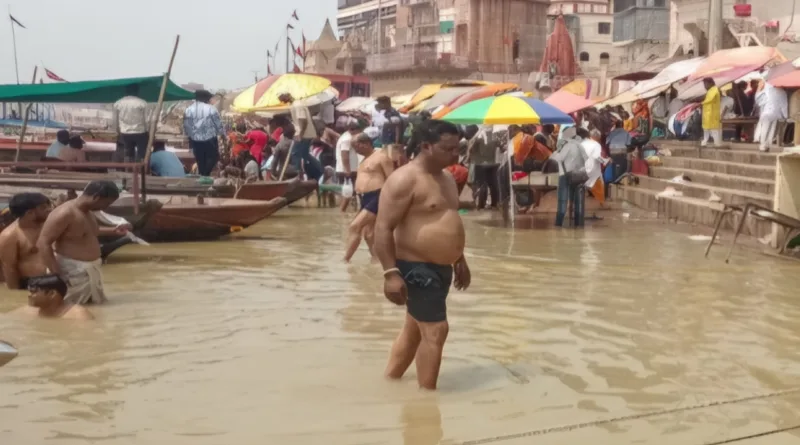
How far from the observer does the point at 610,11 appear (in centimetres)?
5547

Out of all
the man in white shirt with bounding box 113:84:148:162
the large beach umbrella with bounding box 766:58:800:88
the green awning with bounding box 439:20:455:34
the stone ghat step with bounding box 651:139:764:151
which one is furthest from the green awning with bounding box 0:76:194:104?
the green awning with bounding box 439:20:455:34

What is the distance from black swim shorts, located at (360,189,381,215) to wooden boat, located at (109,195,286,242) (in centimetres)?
241

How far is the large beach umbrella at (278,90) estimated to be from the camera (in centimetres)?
2033

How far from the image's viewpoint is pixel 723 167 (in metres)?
16.6

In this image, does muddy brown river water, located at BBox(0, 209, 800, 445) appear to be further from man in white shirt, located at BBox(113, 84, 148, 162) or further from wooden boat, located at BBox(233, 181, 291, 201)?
wooden boat, located at BBox(233, 181, 291, 201)

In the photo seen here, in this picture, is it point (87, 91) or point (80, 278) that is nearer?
point (80, 278)

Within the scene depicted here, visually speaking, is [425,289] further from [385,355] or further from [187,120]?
[187,120]

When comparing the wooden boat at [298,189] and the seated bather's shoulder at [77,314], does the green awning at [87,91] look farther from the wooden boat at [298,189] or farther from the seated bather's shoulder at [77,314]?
the seated bather's shoulder at [77,314]

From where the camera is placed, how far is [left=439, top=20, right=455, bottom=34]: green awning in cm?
5555

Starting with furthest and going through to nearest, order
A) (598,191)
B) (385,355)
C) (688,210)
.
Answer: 1. (598,191)
2. (688,210)
3. (385,355)

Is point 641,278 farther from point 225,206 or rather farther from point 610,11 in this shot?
point 610,11

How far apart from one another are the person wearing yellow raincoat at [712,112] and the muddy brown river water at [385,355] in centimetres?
731

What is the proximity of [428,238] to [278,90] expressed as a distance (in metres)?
15.7

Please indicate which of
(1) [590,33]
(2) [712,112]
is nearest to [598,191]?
(2) [712,112]
